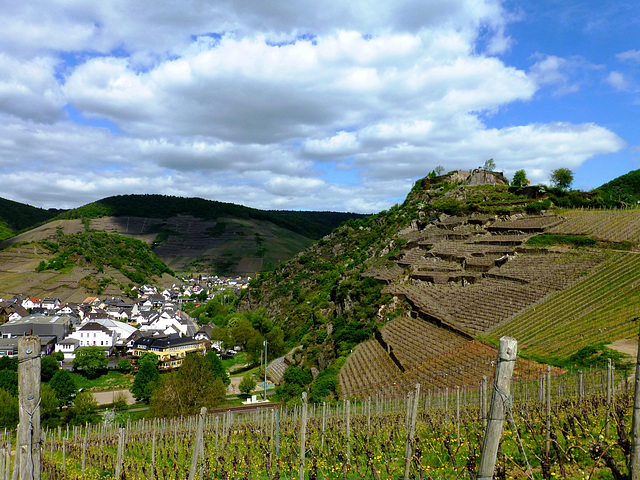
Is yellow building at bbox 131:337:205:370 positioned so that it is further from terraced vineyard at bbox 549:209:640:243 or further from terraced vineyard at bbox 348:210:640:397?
terraced vineyard at bbox 549:209:640:243

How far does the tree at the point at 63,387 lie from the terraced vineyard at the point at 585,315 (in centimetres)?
4305

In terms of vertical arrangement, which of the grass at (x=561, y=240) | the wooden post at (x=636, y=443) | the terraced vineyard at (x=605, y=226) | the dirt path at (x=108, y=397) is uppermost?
the terraced vineyard at (x=605, y=226)

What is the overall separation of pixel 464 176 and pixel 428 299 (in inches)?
2550

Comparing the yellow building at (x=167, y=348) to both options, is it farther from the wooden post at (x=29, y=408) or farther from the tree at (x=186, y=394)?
the wooden post at (x=29, y=408)

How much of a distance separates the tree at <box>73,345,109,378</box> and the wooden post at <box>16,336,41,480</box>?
203 ft

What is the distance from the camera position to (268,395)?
46.0 metres

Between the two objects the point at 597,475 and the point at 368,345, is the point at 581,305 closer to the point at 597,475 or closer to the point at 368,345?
the point at 368,345

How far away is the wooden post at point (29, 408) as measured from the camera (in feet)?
16.0

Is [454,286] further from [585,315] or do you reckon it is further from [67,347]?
[67,347]

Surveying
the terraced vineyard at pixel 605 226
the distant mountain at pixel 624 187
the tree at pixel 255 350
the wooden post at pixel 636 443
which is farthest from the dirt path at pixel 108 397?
the distant mountain at pixel 624 187

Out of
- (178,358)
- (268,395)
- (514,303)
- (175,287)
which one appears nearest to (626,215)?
(514,303)

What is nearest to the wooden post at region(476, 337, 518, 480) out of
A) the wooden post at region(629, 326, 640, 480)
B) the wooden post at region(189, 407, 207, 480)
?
the wooden post at region(629, 326, 640, 480)

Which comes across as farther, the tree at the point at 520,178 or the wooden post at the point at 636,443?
the tree at the point at 520,178

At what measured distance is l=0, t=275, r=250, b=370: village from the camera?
6700 centimetres
